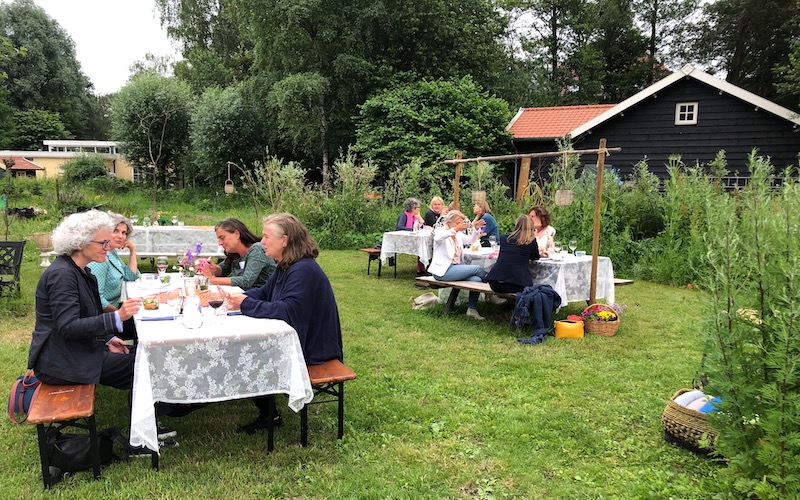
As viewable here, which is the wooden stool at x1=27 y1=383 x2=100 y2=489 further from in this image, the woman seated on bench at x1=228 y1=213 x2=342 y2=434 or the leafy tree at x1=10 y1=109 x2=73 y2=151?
the leafy tree at x1=10 y1=109 x2=73 y2=151

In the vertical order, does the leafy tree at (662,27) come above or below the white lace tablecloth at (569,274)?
above

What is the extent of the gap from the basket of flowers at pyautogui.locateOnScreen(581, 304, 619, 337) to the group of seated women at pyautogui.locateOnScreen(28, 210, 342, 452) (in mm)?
3555

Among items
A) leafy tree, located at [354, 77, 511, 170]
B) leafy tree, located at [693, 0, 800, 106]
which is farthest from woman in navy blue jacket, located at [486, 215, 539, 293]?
leafy tree, located at [693, 0, 800, 106]

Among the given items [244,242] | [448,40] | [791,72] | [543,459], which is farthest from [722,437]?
[448,40]

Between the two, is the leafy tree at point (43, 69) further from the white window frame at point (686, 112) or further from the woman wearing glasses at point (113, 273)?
the woman wearing glasses at point (113, 273)

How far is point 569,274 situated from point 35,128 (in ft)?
130

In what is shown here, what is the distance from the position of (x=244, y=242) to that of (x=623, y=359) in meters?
3.76

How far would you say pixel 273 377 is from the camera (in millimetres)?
3129

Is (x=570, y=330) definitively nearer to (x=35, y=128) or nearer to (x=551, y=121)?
(x=551, y=121)

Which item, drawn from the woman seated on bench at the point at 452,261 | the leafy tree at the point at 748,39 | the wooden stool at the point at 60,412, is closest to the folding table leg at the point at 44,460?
the wooden stool at the point at 60,412

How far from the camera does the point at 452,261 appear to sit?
22.9 ft

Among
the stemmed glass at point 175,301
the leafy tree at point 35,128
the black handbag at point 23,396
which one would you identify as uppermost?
the leafy tree at point 35,128

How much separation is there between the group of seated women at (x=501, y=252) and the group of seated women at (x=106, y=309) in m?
3.05

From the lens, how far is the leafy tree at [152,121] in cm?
2281
